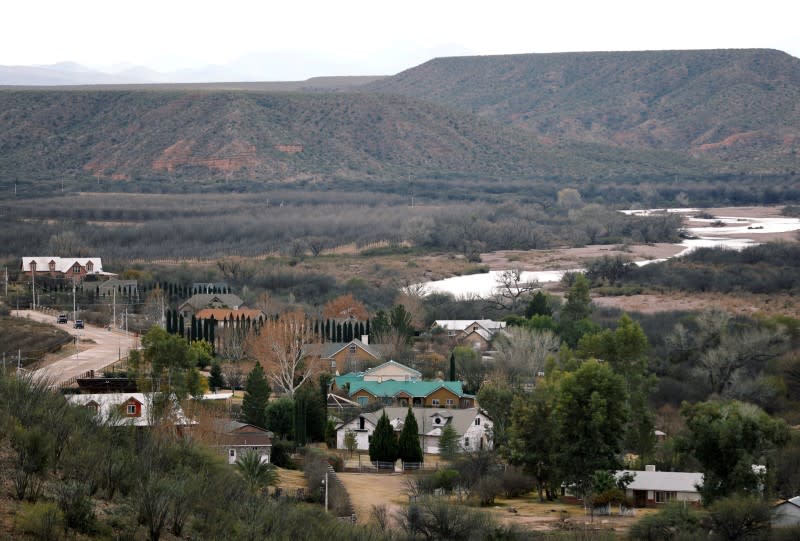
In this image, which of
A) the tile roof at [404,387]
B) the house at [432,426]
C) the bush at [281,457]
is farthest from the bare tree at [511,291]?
the bush at [281,457]

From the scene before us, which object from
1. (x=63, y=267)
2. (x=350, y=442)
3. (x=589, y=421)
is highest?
(x=589, y=421)

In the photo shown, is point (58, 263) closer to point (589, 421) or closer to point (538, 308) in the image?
point (538, 308)

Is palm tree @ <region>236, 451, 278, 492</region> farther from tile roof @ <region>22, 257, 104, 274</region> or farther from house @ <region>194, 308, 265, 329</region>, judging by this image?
tile roof @ <region>22, 257, 104, 274</region>

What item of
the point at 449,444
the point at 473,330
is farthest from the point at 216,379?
the point at 473,330

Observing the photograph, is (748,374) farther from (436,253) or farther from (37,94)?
(37,94)

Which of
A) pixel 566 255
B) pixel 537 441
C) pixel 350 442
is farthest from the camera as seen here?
pixel 566 255

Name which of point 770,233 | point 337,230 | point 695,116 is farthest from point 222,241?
A: point 695,116

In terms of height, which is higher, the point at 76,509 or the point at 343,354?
the point at 76,509
